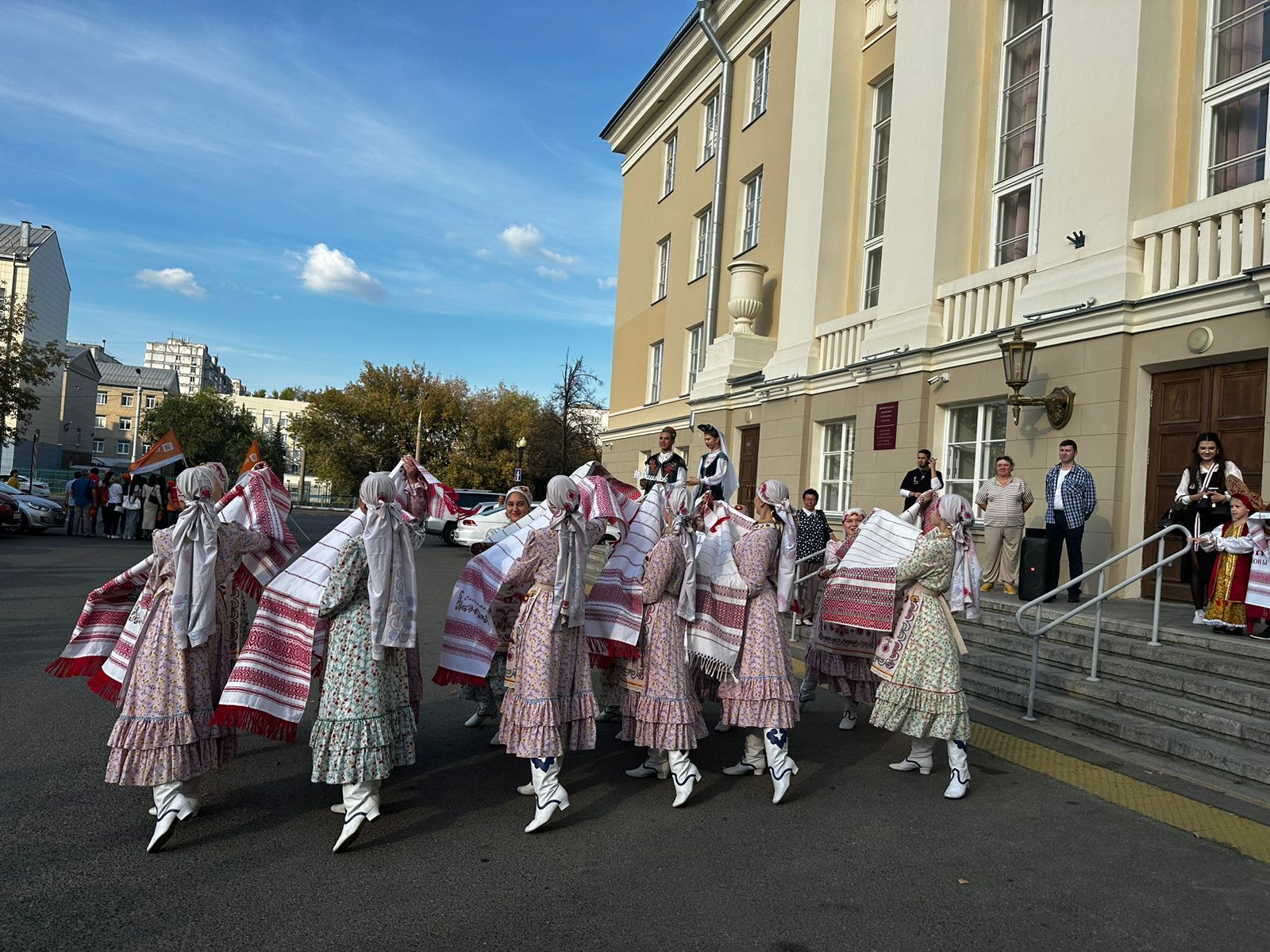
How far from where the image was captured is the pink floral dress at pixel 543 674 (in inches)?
188

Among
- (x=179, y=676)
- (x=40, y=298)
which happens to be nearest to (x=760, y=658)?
(x=179, y=676)

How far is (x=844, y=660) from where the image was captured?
22.8ft

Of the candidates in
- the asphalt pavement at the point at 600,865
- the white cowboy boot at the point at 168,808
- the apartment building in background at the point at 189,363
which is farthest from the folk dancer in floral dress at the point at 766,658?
the apartment building in background at the point at 189,363

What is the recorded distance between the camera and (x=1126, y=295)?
395 inches

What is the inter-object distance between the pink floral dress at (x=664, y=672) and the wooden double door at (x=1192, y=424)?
6.34 meters

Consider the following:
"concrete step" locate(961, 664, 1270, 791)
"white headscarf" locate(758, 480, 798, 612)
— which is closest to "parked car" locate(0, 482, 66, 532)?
"white headscarf" locate(758, 480, 798, 612)

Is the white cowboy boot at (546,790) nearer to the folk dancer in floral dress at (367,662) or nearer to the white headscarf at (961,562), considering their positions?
the folk dancer in floral dress at (367,662)

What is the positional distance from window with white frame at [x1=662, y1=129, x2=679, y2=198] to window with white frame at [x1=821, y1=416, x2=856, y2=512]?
12.2 m

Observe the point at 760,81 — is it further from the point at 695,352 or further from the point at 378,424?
the point at 378,424

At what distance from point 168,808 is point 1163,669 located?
7024 millimetres

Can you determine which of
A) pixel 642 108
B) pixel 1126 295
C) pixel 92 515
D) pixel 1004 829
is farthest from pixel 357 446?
pixel 1004 829

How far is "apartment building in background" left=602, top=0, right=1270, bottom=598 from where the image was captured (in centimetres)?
978

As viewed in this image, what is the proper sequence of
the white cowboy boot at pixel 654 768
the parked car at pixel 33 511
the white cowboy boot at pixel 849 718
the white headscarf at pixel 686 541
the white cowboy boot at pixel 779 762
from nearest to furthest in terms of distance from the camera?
the white cowboy boot at pixel 779 762, the white headscarf at pixel 686 541, the white cowboy boot at pixel 654 768, the white cowboy boot at pixel 849 718, the parked car at pixel 33 511

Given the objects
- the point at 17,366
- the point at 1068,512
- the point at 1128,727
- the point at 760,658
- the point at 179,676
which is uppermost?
the point at 17,366
